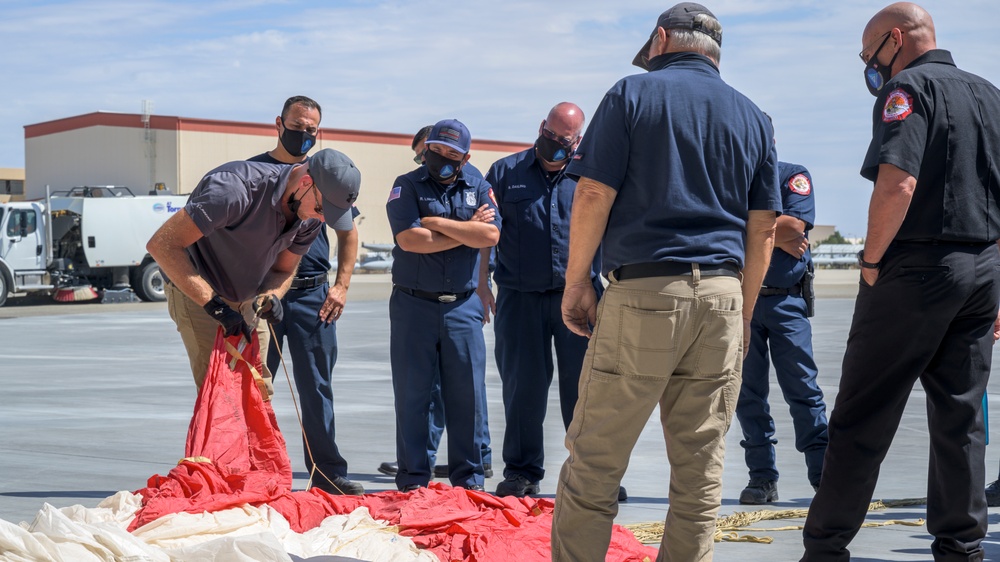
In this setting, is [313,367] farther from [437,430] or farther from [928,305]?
[928,305]

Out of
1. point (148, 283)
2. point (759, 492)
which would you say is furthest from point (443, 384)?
point (148, 283)

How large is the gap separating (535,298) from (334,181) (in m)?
1.74

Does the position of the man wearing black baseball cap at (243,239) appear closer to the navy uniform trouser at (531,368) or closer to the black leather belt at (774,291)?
the navy uniform trouser at (531,368)

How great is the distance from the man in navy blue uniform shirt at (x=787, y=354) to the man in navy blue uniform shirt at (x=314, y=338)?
2.19m

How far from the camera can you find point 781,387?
20.1 feet

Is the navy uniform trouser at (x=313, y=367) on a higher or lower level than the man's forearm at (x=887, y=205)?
lower

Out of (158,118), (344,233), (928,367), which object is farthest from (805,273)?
(158,118)

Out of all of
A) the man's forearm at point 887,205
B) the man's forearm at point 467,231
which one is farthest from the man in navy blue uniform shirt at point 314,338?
the man's forearm at point 887,205

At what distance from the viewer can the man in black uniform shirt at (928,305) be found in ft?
13.4

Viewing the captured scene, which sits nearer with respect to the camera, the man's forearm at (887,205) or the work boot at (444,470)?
the man's forearm at (887,205)

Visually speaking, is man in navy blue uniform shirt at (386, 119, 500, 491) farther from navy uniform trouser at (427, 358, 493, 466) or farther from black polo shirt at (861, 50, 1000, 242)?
black polo shirt at (861, 50, 1000, 242)

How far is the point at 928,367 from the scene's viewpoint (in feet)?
14.0

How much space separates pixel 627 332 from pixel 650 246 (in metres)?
0.30

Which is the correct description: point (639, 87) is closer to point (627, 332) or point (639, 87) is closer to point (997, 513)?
point (627, 332)
